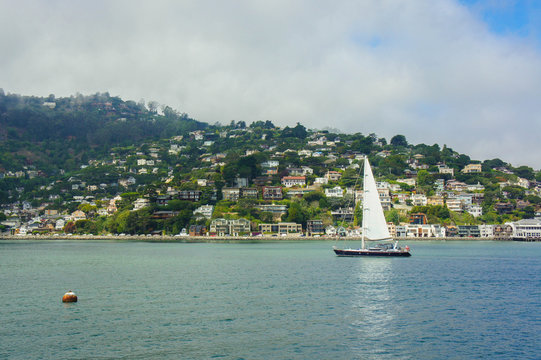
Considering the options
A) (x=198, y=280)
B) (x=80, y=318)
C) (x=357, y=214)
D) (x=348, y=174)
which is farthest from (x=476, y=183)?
(x=80, y=318)

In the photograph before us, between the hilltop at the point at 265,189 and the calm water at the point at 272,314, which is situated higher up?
the hilltop at the point at 265,189

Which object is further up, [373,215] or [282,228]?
[373,215]

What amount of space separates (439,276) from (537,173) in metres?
142

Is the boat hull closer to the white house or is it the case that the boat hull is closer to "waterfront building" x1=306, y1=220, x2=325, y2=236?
"waterfront building" x1=306, y1=220, x2=325, y2=236

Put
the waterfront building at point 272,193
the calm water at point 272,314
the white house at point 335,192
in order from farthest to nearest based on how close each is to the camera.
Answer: the white house at point 335,192 → the waterfront building at point 272,193 → the calm water at point 272,314

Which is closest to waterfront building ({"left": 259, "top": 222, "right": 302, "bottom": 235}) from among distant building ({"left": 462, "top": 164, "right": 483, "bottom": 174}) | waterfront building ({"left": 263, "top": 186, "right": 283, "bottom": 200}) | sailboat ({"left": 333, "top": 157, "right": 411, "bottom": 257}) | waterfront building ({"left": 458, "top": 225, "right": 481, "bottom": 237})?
waterfront building ({"left": 263, "top": 186, "right": 283, "bottom": 200})

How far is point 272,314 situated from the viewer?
22.3 meters

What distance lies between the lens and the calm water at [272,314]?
17.1 m

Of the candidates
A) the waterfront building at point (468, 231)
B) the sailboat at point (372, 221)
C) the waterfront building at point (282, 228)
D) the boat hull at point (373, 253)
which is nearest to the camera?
the sailboat at point (372, 221)

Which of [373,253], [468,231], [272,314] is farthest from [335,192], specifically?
[272,314]

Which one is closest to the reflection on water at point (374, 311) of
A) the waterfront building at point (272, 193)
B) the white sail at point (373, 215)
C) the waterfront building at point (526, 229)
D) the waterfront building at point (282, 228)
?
the white sail at point (373, 215)

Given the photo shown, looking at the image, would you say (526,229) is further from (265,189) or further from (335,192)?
(265,189)

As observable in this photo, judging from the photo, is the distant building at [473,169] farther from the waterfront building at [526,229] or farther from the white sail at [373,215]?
the white sail at [373,215]

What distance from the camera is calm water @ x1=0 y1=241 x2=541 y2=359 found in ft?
56.2
